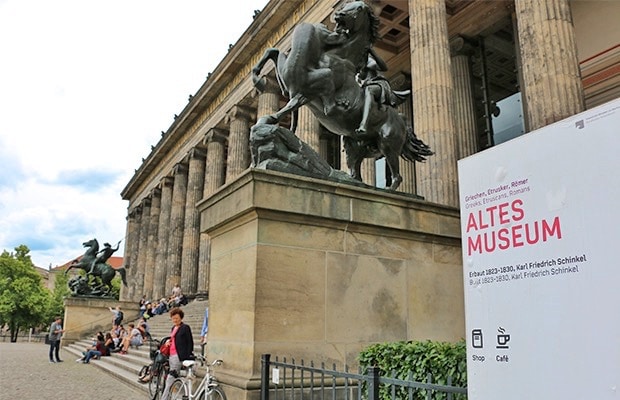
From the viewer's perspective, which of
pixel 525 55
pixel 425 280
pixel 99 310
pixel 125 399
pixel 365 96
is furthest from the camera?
pixel 99 310

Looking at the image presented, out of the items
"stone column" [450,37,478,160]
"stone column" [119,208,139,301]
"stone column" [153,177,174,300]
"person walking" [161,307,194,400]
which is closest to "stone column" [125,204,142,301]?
"stone column" [119,208,139,301]

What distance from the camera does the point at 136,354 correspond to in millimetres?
17859

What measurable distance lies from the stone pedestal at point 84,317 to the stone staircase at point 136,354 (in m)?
0.82

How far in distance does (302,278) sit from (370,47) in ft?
13.4

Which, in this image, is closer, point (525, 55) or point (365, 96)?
point (365, 96)

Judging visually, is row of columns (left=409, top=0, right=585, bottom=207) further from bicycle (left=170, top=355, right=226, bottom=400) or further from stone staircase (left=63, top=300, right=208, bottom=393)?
bicycle (left=170, top=355, right=226, bottom=400)

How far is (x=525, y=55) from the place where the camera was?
42.2ft

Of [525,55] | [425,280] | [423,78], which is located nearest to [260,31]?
[423,78]

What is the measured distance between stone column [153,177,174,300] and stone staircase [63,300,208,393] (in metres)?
11.3

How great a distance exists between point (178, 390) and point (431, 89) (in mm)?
11042

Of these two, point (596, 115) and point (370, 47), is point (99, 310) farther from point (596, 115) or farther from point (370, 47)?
point (596, 115)

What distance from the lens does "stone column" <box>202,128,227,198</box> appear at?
33375mm

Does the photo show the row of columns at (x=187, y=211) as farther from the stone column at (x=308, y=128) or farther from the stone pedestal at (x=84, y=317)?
the stone pedestal at (x=84, y=317)

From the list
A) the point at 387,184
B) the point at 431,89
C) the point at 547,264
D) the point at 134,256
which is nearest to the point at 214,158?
the point at 431,89
